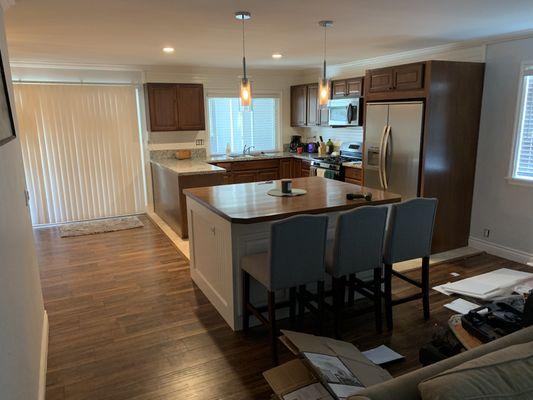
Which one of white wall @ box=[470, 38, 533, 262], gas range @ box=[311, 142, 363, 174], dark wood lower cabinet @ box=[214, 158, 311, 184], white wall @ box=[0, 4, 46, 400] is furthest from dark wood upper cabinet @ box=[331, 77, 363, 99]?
white wall @ box=[0, 4, 46, 400]

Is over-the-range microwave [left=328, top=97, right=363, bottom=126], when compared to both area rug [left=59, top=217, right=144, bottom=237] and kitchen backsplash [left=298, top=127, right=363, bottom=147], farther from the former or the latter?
area rug [left=59, top=217, right=144, bottom=237]

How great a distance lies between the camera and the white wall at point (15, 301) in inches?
58.3

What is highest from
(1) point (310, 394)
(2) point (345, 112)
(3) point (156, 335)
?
(2) point (345, 112)

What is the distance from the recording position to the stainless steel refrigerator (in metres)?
4.19

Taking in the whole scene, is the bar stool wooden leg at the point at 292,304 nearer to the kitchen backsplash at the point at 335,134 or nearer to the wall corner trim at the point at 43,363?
the wall corner trim at the point at 43,363

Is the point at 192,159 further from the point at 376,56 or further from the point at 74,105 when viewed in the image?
the point at 376,56

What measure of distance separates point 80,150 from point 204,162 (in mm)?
1886

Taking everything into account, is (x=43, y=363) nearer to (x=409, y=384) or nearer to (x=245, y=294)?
(x=245, y=294)

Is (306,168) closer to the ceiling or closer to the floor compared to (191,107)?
closer to the floor

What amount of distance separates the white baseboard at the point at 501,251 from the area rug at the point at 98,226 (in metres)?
4.56

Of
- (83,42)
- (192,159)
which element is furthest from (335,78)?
(83,42)

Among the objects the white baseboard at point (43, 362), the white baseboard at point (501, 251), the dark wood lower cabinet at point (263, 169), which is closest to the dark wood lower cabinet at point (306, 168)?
the dark wood lower cabinet at point (263, 169)

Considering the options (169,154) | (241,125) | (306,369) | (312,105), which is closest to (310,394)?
(306,369)

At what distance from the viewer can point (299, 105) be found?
280 inches
